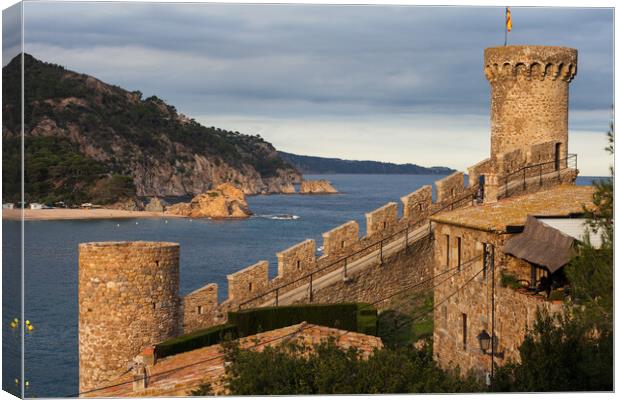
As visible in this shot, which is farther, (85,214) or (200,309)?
(85,214)

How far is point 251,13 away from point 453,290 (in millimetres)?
11457

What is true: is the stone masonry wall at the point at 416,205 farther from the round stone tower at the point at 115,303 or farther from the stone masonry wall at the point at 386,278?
the round stone tower at the point at 115,303

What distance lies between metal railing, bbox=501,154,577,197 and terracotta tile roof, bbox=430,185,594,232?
523 cm

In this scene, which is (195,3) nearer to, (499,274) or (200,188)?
(499,274)

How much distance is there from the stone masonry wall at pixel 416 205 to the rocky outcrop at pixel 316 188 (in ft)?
478

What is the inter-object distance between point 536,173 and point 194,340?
1123 centimetres

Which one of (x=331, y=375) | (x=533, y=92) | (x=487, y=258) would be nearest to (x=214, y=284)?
(x=487, y=258)

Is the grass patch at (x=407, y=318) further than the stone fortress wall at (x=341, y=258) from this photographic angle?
A: Yes

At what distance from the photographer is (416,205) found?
91.4ft

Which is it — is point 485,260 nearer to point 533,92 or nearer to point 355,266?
point 355,266

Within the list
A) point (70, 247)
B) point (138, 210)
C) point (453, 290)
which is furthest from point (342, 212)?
point (453, 290)

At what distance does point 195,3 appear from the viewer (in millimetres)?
15891

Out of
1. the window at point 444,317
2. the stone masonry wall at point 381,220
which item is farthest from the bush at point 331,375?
the stone masonry wall at point 381,220

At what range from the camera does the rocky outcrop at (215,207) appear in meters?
111
